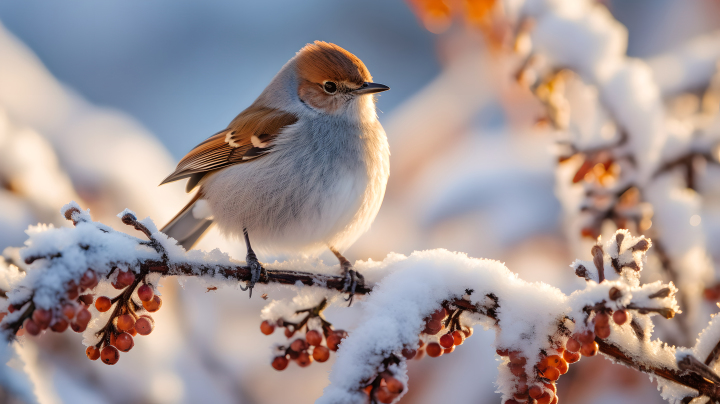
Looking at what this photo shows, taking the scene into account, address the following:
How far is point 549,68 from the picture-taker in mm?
2197

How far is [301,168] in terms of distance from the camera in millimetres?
2414

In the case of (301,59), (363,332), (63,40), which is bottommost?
(363,332)

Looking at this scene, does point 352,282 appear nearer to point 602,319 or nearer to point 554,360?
point 554,360

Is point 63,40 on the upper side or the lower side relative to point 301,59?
upper

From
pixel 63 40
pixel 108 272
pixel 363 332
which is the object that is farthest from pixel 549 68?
pixel 63 40

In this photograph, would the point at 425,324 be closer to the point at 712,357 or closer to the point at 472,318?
the point at 472,318

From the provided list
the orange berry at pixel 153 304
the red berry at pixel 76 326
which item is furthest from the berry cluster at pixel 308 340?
the red berry at pixel 76 326

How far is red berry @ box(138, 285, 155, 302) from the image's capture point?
4.48ft

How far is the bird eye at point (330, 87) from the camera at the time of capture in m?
2.81

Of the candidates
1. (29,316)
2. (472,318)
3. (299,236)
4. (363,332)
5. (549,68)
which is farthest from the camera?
(299,236)

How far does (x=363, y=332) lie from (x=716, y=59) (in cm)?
235

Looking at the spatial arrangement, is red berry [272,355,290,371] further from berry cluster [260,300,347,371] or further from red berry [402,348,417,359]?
red berry [402,348,417,359]

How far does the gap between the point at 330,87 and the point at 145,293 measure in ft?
5.92

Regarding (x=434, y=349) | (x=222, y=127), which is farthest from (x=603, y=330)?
(x=222, y=127)
